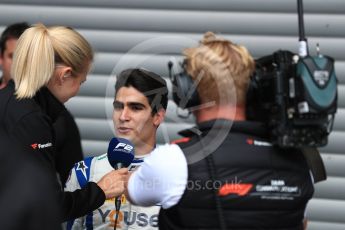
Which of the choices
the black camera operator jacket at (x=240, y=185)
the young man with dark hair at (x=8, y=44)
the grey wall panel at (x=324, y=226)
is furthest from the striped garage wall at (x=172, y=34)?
the black camera operator jacket at (x=240, y=185)

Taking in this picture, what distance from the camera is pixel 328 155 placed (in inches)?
191

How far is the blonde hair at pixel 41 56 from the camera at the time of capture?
303cm

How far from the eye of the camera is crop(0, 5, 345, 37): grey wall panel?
4.85 m

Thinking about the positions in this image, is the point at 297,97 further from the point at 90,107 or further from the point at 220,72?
the point at 90,107

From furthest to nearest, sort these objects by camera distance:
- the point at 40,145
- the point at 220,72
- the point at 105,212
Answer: the point at 105,212
the point at 40,145
the point at 220,72

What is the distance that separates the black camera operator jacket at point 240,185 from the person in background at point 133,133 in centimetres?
78

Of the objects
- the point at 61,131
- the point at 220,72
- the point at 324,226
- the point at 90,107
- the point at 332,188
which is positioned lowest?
the point at 324,226

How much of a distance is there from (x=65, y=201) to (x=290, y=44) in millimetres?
2384

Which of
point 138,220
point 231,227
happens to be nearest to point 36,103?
point 138,220

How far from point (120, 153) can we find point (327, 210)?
2.15 metres

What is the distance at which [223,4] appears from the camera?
16.3 ft

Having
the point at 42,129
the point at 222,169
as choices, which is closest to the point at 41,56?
the point at 42,129

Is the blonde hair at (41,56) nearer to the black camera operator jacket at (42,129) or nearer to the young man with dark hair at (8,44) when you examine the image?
the black camera operator jacket at (42,129)

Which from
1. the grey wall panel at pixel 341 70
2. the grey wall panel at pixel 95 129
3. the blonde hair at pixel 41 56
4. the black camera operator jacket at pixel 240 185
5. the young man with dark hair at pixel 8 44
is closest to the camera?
the black camera operator jacket at pixel 240 185
